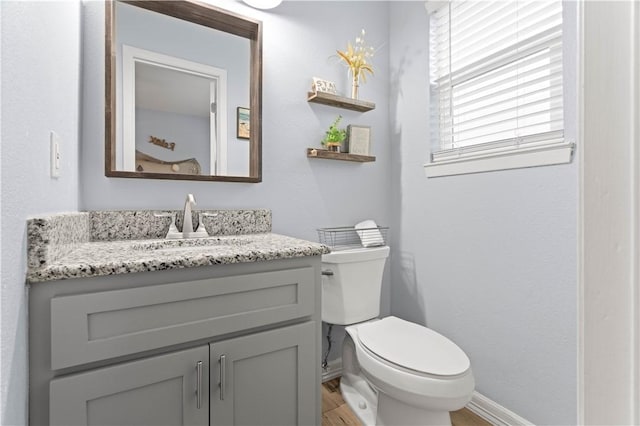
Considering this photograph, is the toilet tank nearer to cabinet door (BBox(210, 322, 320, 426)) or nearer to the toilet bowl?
the toilet bowl

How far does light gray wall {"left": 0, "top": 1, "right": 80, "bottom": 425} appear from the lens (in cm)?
52

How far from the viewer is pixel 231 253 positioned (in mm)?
911

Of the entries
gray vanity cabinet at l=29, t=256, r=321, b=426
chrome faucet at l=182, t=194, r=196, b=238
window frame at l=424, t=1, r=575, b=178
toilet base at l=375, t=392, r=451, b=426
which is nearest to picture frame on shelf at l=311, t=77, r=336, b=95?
window frame at l=424, t=1, r=575, b=178

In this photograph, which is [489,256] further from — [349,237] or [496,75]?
[496,75]

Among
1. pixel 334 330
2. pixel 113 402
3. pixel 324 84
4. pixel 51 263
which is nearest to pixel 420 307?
pixel 334 330

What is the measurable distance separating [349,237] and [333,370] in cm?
76

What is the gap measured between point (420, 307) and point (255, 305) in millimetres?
1193

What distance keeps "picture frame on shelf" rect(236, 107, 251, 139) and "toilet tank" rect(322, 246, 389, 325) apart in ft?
2.31

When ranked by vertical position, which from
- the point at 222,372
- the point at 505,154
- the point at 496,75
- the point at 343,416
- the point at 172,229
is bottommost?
the point at 343,416

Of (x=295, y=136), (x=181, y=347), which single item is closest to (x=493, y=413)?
(x=181, y=347)

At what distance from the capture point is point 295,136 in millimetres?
1641

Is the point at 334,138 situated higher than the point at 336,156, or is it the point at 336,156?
the point at 334,138

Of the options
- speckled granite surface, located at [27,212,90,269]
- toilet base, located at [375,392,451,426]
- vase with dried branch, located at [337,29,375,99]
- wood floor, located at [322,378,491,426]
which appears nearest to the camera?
speckled granite surface, located at [27,212,90,269]

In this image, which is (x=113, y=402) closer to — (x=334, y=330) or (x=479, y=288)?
(x=334, y=330)
